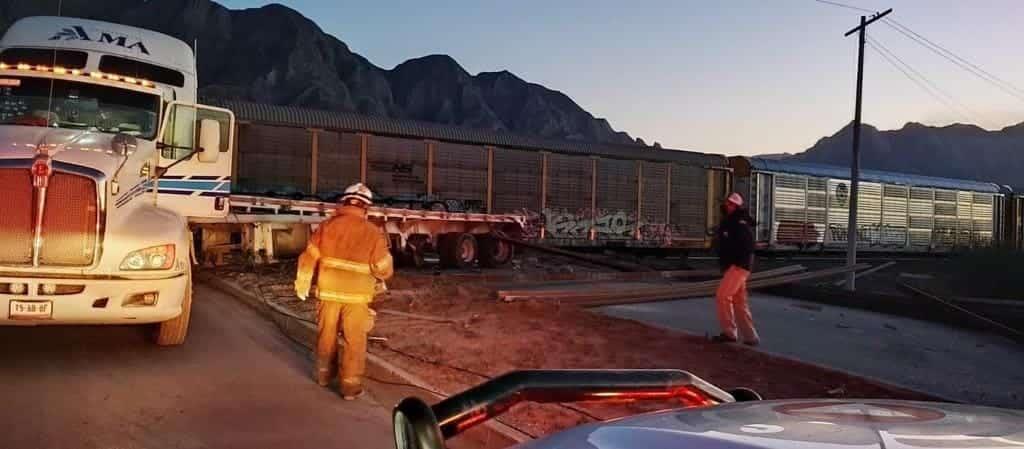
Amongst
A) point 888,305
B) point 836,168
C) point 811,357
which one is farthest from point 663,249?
point 811,357

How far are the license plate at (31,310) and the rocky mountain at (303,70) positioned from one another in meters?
49.2

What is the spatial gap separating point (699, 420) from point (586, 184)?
24902 mm

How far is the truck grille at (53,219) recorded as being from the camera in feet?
24.7

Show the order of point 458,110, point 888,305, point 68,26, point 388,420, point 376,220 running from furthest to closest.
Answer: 1. point 458,110
2. point 376,220
3. point 888,305
4. point 68,26
5. point 388,420

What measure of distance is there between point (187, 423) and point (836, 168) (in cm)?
3192

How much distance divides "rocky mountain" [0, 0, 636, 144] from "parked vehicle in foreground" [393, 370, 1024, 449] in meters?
55.0

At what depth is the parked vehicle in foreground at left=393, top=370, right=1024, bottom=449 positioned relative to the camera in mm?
1786

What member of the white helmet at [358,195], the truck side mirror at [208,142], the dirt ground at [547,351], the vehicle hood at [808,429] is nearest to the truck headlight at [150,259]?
the white helmet at [358,195]

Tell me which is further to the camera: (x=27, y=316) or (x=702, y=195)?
(x=702, y=195)

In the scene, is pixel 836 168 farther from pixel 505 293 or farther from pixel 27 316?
pixel 27 316

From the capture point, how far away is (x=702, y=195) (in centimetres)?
3031

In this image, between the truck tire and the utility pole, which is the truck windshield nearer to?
the truck tire

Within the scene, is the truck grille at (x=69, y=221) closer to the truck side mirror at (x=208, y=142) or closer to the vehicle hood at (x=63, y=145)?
the vehicle hood at (x=63, y=145)

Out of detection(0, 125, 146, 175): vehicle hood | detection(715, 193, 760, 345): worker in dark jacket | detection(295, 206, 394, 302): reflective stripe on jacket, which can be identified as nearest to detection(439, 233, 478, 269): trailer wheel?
detection(715, 193, 760, 345): worker in dark jacket
